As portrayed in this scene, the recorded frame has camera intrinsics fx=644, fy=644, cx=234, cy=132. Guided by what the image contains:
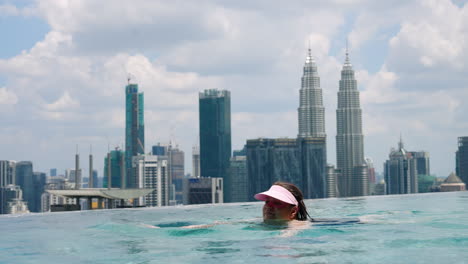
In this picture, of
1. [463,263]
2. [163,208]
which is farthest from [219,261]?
[163,208]

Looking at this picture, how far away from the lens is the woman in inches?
566

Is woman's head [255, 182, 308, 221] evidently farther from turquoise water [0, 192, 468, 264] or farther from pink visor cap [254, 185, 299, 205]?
turquoise water [0, 192, 468, 264]

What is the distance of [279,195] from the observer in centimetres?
1427

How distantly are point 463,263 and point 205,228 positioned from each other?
6764 mm

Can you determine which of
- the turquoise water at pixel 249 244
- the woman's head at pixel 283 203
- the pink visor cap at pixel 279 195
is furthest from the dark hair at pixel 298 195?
the turquoise water at pixel 249 244

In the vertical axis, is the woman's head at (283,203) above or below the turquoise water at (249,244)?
above

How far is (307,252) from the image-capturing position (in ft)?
36.8

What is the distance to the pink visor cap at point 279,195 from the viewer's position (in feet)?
46.4

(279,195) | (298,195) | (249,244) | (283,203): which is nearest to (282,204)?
(283,203)

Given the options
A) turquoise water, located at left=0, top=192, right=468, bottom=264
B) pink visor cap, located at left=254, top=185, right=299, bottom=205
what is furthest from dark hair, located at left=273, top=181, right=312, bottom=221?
turquoise water, located at left=0, top=192, right=468, bottom=264

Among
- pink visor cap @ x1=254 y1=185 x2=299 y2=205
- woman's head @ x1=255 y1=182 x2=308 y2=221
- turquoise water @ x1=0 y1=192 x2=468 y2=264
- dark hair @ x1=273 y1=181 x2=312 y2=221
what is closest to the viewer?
turquoise water @ x1=0 y1=192 x2=468 y2=264

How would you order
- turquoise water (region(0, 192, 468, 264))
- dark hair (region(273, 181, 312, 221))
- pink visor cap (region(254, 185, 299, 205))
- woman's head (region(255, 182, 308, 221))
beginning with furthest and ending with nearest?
dark hair (region(273, 181, 312, 221))
woman's head (region(255, 182, 308, 221))
pink visor cap (region(254, 185, 299, 205))
turquoise water (region(0, 192, 468, 264))

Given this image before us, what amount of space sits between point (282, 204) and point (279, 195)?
1.23 feet

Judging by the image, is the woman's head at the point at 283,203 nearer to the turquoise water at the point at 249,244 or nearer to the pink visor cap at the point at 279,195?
the pink visor cap at the point at 279,195
